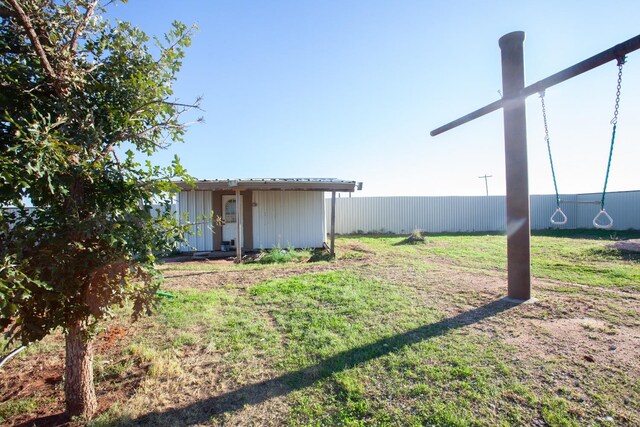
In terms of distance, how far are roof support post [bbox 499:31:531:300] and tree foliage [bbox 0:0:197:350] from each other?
4061 millimetres

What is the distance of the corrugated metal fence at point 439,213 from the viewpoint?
1668cm

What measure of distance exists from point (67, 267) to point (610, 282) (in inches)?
292

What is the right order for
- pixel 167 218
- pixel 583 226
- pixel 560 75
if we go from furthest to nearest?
pixel 583 226 < pixel 560 75 < pixel 167 218

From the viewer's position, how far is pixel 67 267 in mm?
1930

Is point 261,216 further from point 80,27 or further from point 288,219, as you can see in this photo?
point 80,27

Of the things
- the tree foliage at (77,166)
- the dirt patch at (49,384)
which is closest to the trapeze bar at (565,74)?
the tree foliage at (77,166)

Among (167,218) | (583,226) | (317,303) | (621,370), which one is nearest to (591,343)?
(621,370)

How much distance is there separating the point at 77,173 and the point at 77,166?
4 centimetres

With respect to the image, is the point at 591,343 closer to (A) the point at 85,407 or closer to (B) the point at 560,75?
(B) the point at 560,75

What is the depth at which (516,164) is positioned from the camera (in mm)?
4398

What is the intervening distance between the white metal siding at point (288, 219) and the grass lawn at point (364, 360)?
5350mm

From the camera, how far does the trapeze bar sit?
9.48 ft

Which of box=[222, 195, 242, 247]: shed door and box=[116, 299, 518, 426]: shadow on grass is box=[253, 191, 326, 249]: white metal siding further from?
box=[116, 299, 518, 426]: shadow on grass

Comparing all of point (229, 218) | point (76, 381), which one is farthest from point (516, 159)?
point (229, 218)
